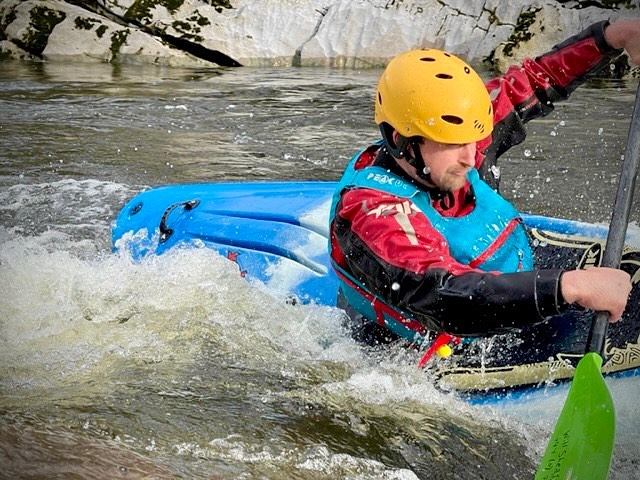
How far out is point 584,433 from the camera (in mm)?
2252

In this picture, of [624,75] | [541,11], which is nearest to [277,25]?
[541,11]

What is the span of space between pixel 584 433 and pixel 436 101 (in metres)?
0.98

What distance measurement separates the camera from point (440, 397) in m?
2.90

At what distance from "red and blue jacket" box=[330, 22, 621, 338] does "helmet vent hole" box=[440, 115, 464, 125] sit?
22cm

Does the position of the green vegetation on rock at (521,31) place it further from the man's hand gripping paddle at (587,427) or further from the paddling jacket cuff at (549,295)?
the paddling jacket cuff at (549,295)

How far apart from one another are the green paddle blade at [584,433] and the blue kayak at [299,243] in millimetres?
493

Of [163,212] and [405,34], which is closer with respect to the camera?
[163,212]

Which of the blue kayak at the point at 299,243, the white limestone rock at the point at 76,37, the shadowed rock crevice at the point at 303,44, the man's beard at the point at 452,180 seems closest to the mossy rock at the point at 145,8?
the white limestone rock at the point at 76,37

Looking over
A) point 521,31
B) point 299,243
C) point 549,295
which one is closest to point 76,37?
point 521,31

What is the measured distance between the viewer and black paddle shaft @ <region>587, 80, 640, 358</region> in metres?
2.34

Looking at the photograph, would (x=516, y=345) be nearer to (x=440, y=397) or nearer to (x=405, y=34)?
(x=440, y=397)

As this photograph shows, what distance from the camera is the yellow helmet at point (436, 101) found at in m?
2.53

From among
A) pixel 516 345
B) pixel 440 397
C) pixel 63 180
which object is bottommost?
pixel 63 180

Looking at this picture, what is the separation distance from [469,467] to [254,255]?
1.52 metres
